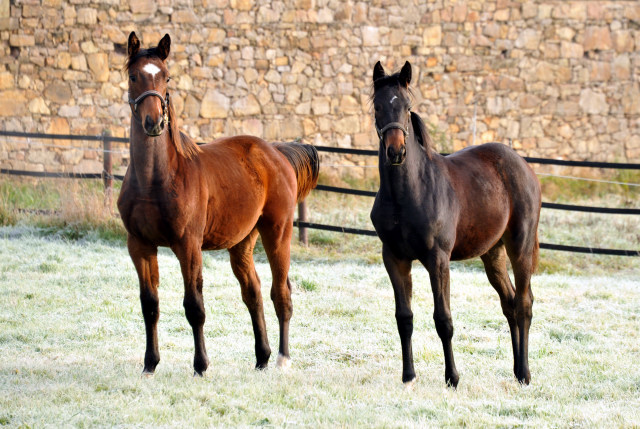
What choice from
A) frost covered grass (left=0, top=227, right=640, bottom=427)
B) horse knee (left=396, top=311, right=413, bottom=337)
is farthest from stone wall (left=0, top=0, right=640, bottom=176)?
horse knee (left=396, top=311, right=413, bottom=337)

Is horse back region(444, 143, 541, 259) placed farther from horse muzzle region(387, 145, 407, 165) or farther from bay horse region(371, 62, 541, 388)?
horse muzzle region(387, 145, 407, 165)

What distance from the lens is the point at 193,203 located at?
18.7ft

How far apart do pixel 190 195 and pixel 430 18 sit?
10.5 metres

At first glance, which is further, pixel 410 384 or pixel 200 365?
pixel 200 365

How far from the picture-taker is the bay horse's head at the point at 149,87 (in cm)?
535

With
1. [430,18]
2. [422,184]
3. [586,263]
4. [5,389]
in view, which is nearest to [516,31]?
[430,18]

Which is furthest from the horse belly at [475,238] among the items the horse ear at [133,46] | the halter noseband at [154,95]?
the horse ear at [133,46]

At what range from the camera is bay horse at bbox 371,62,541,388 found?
5441 millimetres

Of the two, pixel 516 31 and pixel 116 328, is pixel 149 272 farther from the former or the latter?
pixel 516 31

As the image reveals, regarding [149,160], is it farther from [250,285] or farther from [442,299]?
[442,299]

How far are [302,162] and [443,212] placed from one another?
188cm

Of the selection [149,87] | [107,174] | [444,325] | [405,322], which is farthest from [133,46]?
[107,174]

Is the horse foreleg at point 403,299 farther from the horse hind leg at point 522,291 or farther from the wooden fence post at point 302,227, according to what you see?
the wooden fence post at point 302,227

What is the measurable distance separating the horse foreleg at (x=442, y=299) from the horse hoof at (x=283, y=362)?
129 centimetres
